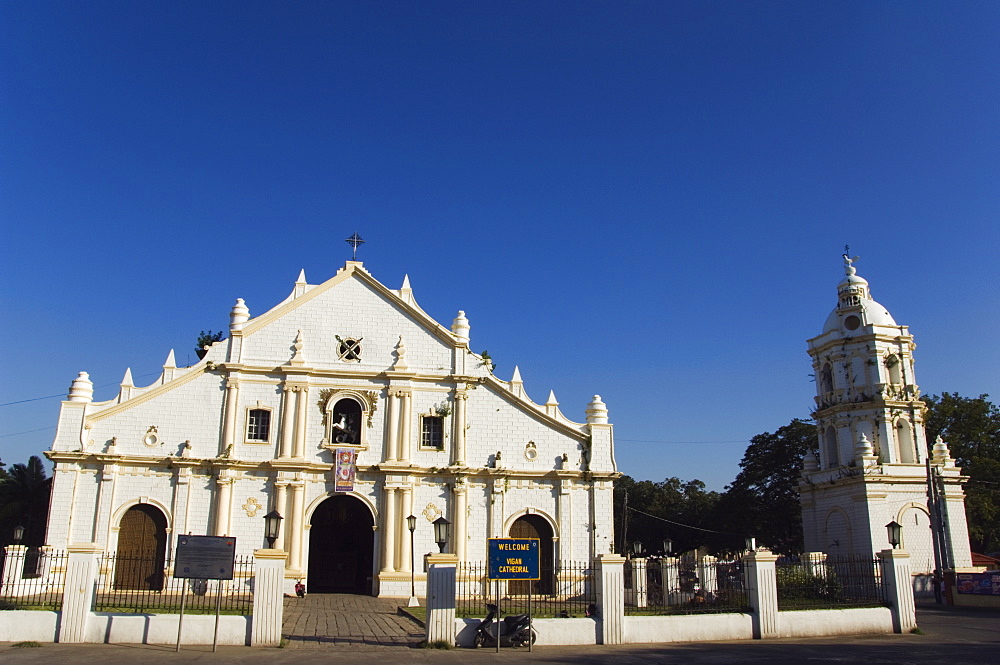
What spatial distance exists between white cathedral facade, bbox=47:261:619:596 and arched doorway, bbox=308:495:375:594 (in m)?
0.05

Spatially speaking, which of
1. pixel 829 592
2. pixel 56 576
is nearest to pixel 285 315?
pixel 56 576

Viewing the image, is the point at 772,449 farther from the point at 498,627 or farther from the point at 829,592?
the point at 498,627

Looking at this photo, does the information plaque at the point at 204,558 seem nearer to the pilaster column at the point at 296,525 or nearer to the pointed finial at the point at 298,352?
the pilaster column at the point at 296,525

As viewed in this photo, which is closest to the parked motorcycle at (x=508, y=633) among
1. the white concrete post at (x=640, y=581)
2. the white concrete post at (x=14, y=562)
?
the white concrete post at (x=640, y=581)

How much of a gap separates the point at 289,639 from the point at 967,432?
43.5 meters

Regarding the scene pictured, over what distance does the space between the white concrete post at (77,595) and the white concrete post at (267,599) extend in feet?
10.7

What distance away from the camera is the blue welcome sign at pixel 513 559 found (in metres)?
16.2

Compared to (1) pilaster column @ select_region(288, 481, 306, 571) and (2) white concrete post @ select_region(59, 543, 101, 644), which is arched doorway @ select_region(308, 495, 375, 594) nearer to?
(1) pilaster column @ select_region(288, 481, 306, 571)

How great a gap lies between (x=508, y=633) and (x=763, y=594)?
6.20m

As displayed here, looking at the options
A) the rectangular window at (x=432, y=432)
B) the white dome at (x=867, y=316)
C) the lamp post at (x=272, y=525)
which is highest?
the white dome at (x=867, y=316)

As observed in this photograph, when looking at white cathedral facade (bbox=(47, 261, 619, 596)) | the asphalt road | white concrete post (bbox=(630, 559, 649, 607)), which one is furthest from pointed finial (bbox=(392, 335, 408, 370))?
the asphalt road

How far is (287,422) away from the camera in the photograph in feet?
90.3

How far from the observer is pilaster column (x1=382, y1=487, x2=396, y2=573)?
26.7 meters

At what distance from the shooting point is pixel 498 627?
15695 millimetres
